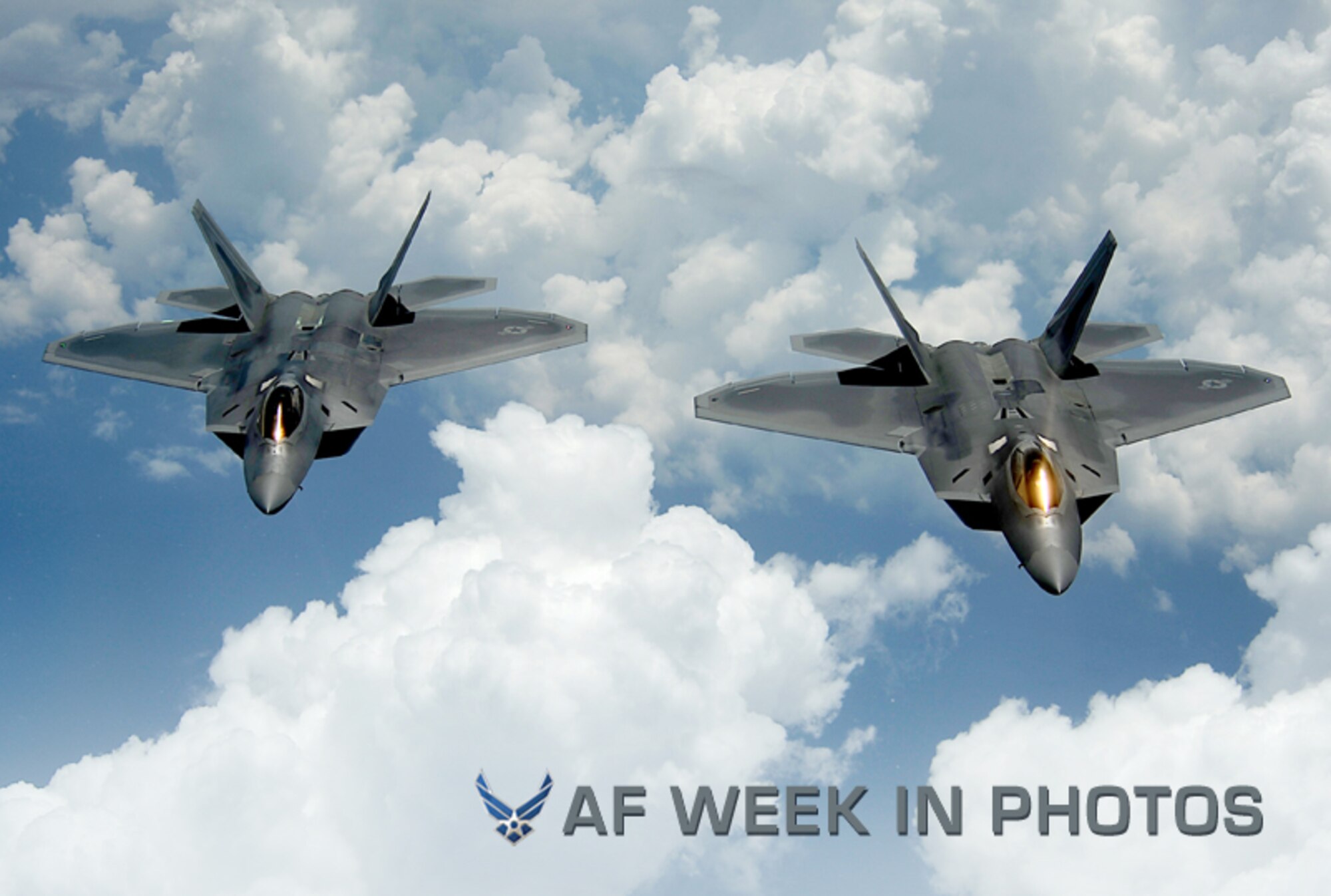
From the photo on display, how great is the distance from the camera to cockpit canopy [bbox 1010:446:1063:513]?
1958cm

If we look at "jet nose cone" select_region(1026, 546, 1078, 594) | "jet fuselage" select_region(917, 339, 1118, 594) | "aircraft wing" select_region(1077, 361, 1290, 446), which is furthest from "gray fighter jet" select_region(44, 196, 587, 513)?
"jet nose cone" select_region(1026, 546, 1078, 594)

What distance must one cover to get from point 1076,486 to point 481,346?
14732 millimetres

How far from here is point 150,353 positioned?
90.9 feet

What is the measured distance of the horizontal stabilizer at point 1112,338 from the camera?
1104 inches

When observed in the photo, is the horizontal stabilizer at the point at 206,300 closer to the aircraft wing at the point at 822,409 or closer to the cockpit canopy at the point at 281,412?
the cockpit canopy at the point at 281,412

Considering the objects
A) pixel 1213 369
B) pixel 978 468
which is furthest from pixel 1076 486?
pixel 1213 369

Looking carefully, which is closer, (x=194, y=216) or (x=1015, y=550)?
(x=1015, y=550)

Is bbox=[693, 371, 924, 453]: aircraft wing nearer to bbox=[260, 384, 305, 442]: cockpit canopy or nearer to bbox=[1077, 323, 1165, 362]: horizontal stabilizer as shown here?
A: bbox=[1077, 323, 1165, 362]: horizontal stabilizer

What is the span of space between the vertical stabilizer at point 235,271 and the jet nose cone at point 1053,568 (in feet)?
65.3

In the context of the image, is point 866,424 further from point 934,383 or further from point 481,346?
point 481,346

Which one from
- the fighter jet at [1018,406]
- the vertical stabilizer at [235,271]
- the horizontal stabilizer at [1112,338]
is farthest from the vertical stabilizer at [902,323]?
the vertical stabilizer at [235,271]

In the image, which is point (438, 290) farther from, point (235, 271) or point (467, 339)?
point (235, 271)

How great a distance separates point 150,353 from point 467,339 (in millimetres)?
8001

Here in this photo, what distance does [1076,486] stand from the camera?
820 inches
